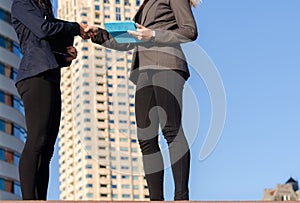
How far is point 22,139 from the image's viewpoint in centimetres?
6762

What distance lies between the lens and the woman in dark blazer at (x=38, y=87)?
26.0 ft

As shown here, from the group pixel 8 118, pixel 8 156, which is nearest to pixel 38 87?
pixel 8 156

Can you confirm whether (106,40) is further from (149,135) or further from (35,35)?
(149,135)

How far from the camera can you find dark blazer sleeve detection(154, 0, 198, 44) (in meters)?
8.31

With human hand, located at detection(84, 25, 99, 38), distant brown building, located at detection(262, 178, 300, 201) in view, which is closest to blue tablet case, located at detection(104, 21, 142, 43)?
human hand, located at detection(84, 25, 99, 38)

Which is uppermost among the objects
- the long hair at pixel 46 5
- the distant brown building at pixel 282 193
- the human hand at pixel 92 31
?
the long hair at pixel 46 5

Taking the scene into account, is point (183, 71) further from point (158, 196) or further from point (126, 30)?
point (158, 196)

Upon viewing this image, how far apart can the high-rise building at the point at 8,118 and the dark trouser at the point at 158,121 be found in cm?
5399

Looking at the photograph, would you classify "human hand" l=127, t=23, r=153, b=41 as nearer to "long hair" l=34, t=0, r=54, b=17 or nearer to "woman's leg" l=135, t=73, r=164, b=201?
"woman's leg" l=135, t=73, r=164, b=201

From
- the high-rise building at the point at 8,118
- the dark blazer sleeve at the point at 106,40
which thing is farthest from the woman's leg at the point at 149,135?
the high-rise building at the point at 8,118

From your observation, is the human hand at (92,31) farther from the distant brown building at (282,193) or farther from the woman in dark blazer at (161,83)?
the distant brown building at (282,193)

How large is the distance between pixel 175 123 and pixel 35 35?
1428 mm

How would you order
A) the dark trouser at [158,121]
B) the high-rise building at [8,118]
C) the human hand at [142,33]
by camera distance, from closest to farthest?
1. the dark trouser at [158,121]
2. the human hand at [142,33]
3. the high-rise building at [8,118]

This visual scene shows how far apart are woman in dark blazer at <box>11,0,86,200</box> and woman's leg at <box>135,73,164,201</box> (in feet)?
2.34
